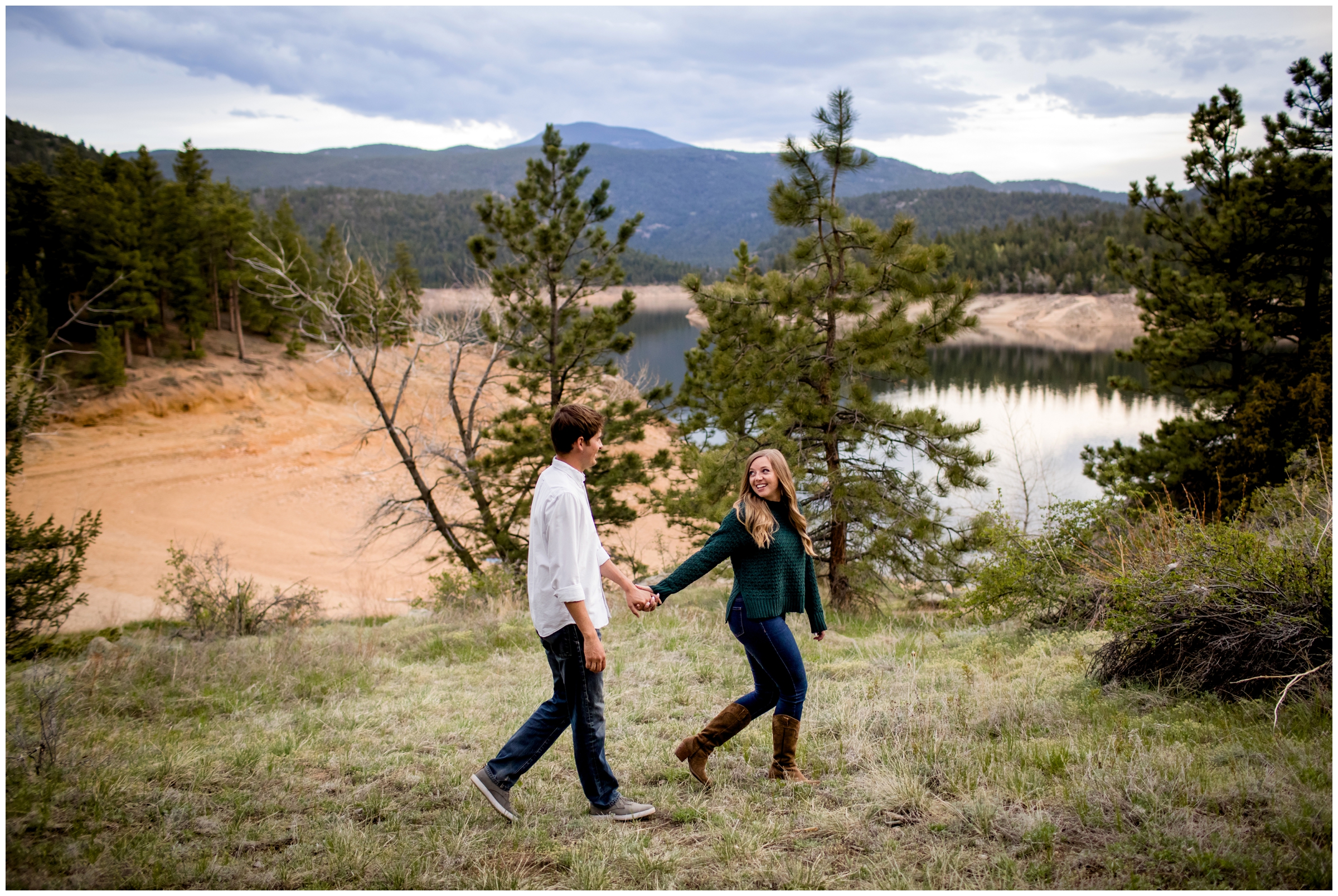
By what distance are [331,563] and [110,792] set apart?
21879 mm

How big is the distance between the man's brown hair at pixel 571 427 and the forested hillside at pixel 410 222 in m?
116

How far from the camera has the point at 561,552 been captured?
3.53m

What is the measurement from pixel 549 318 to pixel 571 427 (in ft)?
46.6

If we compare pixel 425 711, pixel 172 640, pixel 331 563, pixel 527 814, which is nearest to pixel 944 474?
pixel 425 711

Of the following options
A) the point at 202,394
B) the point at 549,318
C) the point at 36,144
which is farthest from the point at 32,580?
the point at 36,144

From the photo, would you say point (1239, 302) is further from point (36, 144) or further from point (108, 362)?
point (36, 144)

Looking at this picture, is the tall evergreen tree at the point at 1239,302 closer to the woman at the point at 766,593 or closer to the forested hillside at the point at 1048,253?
the woman at the point at 766,593

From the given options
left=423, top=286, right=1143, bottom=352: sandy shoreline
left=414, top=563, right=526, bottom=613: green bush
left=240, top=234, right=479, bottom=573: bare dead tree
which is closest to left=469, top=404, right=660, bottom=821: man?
left=414, top=563, right=526, bottom=613: green bush

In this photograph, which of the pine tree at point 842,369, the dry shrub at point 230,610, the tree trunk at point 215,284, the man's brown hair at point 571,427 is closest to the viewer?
the man's brown hair at point 571,427

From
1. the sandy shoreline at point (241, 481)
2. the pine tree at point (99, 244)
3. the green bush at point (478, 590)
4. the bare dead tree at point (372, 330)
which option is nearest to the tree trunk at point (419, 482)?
the bare dead tree at point (372, 330)

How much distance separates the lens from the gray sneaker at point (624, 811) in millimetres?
3809

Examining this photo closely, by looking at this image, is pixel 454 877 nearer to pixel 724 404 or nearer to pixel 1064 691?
pixel 1064 691

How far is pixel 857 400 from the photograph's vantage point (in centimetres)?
1130

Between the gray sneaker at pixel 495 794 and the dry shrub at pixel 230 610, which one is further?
the dry shrub at pixel 230 610
